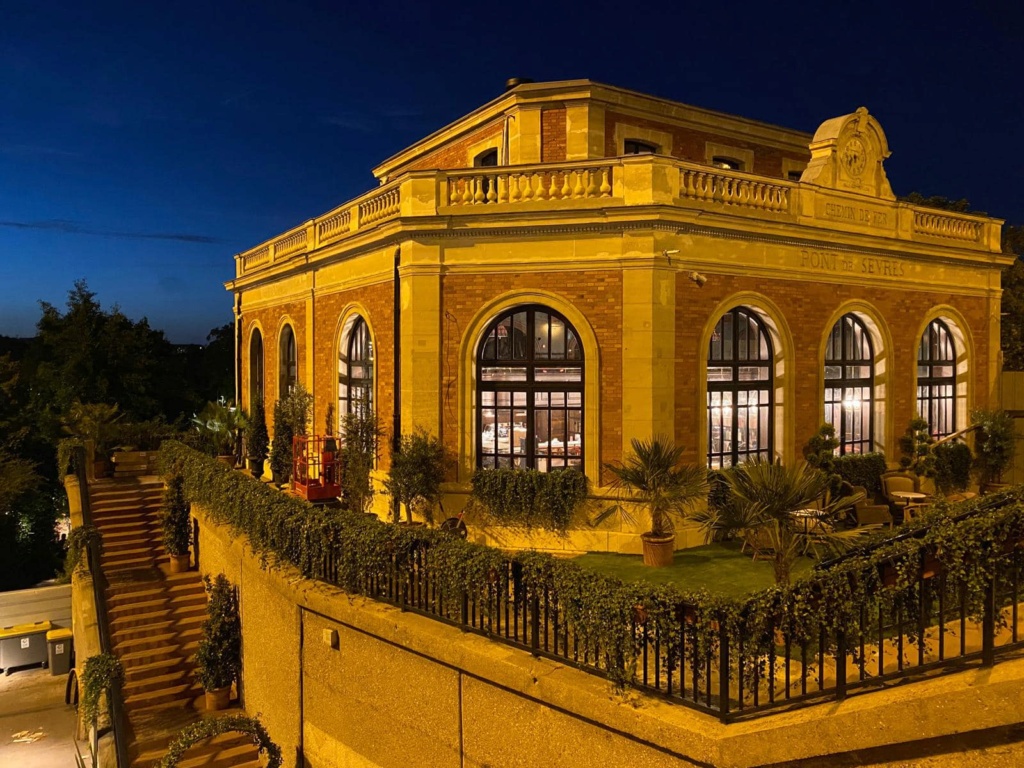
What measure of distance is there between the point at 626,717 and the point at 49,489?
1667 inches

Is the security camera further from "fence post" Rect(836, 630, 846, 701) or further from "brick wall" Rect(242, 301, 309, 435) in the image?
"brick wall" Rect(242, 301, 309, 435)

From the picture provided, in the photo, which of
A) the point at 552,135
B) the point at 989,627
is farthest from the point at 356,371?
the point at 989,627

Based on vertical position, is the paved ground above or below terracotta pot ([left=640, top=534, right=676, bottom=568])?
below

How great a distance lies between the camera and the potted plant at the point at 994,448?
51.8ft

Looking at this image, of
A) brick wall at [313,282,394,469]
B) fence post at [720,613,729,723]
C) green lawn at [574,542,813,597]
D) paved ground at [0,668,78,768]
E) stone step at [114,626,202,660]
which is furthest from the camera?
paved ground at [0,668,78,768]

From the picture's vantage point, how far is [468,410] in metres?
12.4

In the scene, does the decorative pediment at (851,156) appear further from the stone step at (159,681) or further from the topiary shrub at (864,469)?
the stone step at (159,681)

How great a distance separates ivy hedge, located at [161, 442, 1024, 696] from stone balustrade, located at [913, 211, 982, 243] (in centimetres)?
1164

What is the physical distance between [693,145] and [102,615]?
17687 mm

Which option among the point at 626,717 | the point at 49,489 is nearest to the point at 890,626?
the point at 626,717

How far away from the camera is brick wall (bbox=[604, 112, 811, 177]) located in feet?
55.8

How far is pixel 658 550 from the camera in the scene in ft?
35.1

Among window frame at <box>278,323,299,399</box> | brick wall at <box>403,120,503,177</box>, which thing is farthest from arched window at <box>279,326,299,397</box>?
brick wall at <box>403,120,503,177</box>

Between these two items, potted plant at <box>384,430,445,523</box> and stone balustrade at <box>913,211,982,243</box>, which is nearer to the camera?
potted plant at <box>384,430,445,523</box>
